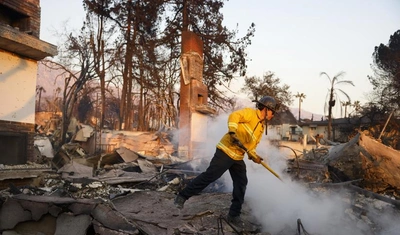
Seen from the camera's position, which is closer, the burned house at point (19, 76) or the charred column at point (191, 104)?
the burned house at point (19, 76)

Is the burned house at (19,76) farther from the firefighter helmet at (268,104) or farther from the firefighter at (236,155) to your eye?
the firefighter helmet at (268,104)

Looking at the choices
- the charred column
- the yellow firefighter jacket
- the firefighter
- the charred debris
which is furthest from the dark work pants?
the charred column

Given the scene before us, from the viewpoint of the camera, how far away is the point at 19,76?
7.51m

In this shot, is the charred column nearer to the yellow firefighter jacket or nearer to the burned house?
the burned house

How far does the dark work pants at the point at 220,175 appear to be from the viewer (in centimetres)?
549

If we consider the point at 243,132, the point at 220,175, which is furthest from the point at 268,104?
the point at 220,175

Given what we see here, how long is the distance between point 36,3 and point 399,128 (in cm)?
2973

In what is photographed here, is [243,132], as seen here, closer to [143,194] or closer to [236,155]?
[236,155]

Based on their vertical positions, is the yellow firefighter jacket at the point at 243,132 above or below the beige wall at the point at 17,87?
below

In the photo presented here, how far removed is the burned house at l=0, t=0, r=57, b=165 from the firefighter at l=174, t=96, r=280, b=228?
4239 mm

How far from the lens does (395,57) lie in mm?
35875

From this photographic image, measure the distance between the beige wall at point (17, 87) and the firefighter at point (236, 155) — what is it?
4.31 metres

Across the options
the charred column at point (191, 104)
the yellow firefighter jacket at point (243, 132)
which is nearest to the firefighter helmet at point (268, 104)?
the yellow firefighter jacket at point (243, 132)

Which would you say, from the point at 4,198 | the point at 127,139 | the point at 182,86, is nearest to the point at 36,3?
the point at 4,198
